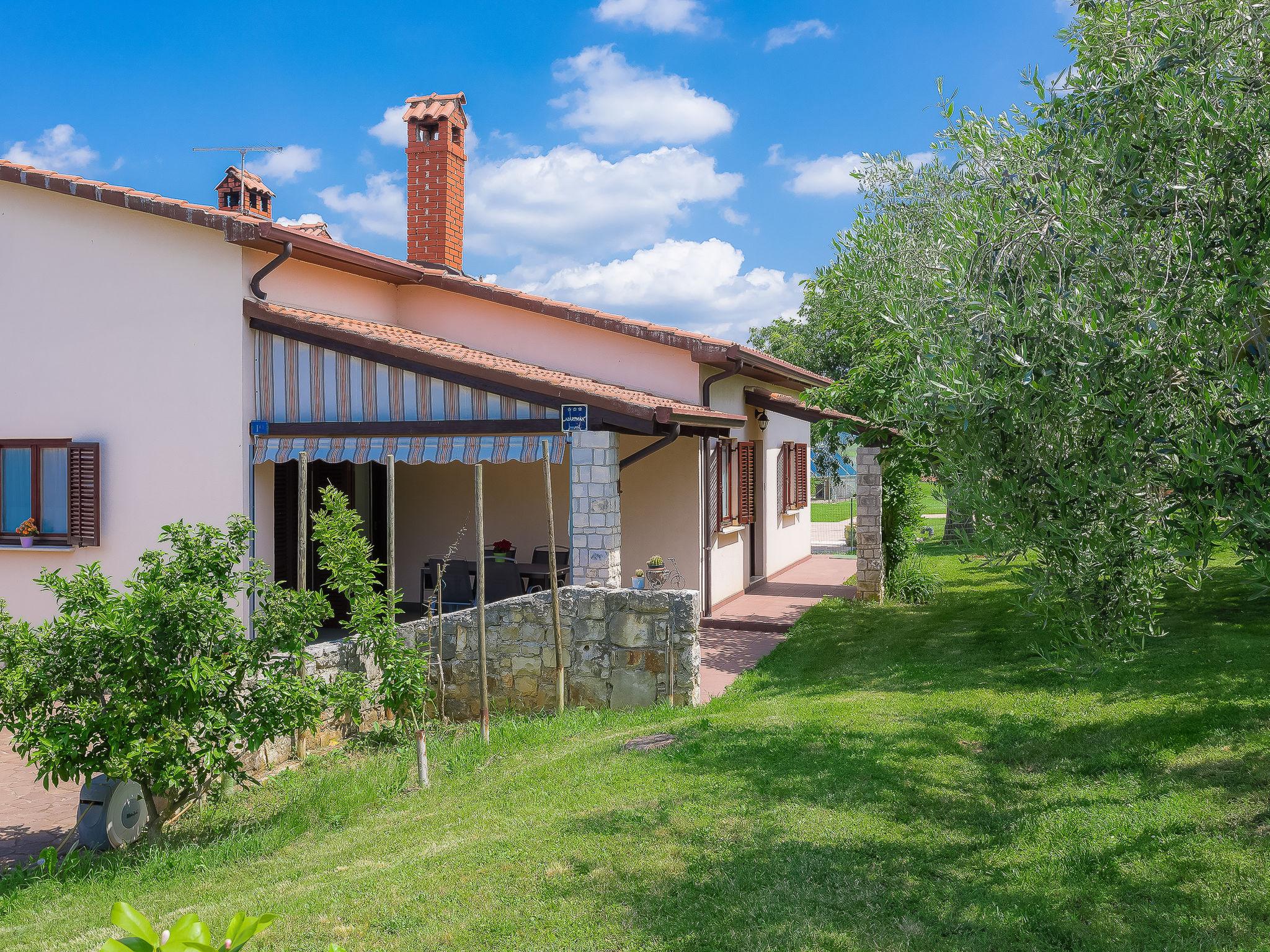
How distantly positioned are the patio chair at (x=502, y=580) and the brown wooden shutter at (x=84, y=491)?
197 inches

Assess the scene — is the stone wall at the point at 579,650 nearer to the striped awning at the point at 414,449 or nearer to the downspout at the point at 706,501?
the striped awning at the point at 414,449

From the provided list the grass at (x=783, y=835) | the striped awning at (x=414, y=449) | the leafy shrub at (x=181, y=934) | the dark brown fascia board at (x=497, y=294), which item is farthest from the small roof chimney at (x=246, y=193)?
the leafy shrub at (x=181, y=934)

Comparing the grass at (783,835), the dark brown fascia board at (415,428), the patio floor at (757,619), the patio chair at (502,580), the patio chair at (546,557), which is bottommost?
the grass at (783,835)

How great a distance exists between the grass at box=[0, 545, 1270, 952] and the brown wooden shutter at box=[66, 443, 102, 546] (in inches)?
229

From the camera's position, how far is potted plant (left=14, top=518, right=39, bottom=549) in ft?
39.5

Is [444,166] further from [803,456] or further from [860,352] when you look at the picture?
[803,456]

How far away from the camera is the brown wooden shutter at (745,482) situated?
627 inches

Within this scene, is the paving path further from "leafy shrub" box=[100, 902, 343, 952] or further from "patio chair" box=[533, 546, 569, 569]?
"patio chair" box=[533, 546, 569, 569]

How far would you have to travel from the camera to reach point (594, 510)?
1080cm

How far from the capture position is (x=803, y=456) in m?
21.6

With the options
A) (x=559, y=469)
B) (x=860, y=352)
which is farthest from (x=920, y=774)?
(x=860, y=352)

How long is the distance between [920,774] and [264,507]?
8.57m

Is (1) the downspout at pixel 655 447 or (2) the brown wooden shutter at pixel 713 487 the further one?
(2) the brown wooden shutter at pixel 713 487

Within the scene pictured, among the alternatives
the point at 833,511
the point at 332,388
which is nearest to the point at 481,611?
the point at 332,388
